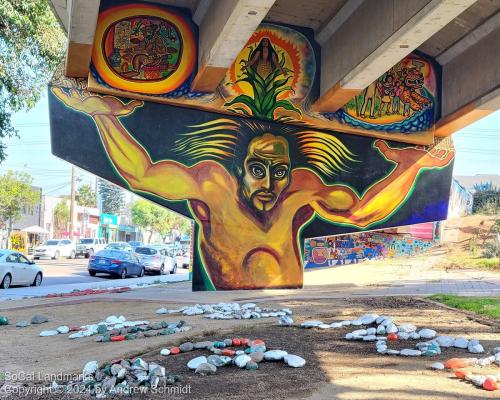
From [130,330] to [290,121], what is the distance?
10.1 m

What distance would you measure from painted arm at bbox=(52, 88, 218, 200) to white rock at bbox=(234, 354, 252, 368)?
1005 centimetres

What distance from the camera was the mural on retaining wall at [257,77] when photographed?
15492mm

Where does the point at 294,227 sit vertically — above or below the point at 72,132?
below

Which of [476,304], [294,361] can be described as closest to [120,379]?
[294,361]

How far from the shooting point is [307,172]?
17719 millimetres

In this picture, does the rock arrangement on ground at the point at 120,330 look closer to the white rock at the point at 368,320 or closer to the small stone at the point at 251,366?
the small stone at the point at 251,366

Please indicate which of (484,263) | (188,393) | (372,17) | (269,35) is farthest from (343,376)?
(484,263)

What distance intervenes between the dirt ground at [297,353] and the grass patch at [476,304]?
1.42 ft

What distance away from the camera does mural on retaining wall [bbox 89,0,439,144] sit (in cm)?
1549

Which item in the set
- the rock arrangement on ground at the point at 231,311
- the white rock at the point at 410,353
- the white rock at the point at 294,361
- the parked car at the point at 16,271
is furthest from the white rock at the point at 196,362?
the parked car at the point at 16,271

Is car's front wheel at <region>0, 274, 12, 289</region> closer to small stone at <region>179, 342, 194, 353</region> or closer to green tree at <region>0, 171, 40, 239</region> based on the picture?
small stone at <region>179, 342, 194, 353</region>

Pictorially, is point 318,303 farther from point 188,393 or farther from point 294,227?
point 188,393

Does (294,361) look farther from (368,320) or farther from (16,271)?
(16,271)

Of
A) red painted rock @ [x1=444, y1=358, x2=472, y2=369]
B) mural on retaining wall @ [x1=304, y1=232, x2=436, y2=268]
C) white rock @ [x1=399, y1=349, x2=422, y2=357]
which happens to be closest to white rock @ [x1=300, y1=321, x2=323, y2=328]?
white rock @ [x1=399, y1=349, x2=422, y2=357]
